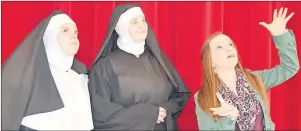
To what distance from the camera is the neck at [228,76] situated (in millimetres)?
2195

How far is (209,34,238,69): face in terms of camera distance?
85.5 inches

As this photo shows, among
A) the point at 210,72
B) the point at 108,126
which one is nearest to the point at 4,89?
the point at 108,126

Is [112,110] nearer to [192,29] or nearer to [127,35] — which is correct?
[127,35]

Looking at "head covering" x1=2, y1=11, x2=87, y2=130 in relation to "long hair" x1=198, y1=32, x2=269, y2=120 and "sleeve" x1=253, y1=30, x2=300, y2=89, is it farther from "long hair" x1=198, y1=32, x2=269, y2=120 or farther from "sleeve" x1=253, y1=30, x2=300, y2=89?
"sleeve" x1=253, y1=30, x2=300, y2=89

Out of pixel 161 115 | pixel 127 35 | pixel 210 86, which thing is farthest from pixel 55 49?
pixel 210 86

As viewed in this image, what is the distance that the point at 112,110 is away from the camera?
2.15 metres

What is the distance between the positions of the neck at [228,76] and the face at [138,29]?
0.36 meters

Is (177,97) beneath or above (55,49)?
beneath

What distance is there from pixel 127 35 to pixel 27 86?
0.49m

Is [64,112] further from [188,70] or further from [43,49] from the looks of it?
[188,70]

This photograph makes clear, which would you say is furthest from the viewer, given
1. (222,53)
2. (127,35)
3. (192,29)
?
(192,29)

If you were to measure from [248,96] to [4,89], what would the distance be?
990mm

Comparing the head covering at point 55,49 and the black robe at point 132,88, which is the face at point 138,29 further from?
the head covering at point 55,49

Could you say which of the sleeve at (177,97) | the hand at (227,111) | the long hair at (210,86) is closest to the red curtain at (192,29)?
the sleeve at (177,97)
